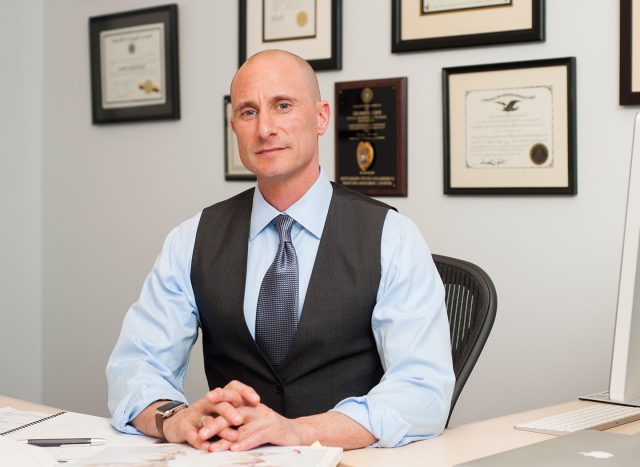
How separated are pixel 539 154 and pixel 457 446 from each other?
142 centimetres

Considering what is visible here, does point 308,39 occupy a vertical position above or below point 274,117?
above

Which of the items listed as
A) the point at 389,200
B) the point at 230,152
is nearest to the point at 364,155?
the point at 389,200

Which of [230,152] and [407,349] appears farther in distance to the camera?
[230,152]

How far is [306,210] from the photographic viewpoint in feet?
6.66

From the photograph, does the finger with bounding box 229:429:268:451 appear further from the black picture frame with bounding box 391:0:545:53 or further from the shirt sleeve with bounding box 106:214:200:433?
the black picture frame with bounding box 391:0:545:53

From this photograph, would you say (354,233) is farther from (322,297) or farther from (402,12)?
(402,12)

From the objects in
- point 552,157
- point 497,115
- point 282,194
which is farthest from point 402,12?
point 282,194

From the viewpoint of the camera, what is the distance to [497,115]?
2881mm

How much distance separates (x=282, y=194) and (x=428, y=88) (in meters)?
1.14

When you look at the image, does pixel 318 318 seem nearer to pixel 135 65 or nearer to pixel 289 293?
pixel 289 293

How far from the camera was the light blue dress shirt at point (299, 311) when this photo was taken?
5.60 feet

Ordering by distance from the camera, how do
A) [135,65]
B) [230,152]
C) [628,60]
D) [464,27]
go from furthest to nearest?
[135,65] → [230,152] → [464,27] → [628,60]

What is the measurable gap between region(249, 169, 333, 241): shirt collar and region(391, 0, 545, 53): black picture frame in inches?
40.8

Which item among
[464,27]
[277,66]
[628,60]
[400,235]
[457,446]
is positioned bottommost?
[457,446]
